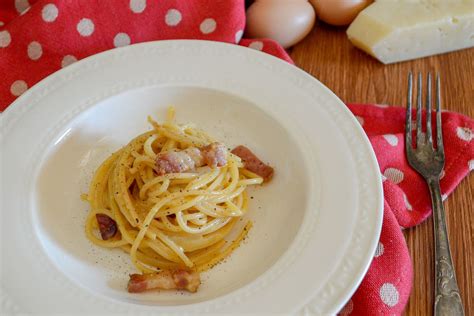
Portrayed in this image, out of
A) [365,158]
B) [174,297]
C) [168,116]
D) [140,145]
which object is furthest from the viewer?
[168,116]

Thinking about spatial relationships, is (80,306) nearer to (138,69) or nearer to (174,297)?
(174,297)

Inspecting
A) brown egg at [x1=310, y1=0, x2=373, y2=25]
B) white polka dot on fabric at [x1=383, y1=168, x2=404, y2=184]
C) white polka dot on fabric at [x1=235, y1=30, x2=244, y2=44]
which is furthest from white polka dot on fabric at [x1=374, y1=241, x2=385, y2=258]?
brown egg at [x1=310, y1=0, x2=373, y2=25]

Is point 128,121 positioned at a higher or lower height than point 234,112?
higher

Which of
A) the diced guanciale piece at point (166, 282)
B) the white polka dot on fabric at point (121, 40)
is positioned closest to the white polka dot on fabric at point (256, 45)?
the white polka dot on fabric at point (121, 40)

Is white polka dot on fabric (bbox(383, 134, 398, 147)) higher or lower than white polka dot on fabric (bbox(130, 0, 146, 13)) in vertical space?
lower

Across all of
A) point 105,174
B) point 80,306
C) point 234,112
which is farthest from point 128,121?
point 80,306

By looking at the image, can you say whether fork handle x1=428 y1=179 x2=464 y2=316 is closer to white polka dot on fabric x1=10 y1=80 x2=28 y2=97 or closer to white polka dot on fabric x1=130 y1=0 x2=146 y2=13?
white polka dot on fabric x1=130 y1=0 x2=146 y2=13

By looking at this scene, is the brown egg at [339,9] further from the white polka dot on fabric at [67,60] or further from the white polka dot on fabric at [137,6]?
the white polka dot on fabric at [67,60]

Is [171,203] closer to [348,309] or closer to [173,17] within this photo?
[348,309]
